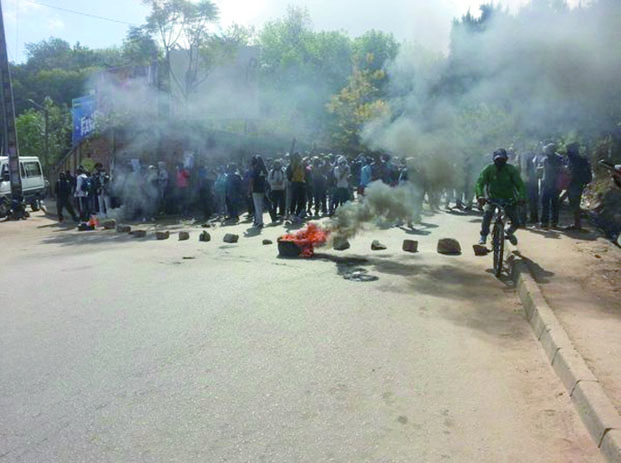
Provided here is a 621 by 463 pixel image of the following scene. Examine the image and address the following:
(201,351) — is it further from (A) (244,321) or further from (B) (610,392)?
(B) (610,392)

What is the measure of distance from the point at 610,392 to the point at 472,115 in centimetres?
1021

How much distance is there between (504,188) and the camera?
761 cm

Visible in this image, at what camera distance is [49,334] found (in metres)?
4.86

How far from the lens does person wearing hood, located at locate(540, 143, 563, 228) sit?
10.1 metres

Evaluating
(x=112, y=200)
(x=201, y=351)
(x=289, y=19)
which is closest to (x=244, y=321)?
(x=201, y=351)

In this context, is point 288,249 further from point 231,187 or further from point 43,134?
point 43,134

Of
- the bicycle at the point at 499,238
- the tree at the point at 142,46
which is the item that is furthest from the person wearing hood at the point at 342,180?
the tree at the point at 142,46

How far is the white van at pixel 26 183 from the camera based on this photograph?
60.5ft

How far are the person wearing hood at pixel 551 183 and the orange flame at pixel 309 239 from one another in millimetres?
4277

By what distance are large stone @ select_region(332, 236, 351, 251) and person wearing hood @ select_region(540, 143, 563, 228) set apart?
393cm

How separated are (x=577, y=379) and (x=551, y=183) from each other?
24.3 feet

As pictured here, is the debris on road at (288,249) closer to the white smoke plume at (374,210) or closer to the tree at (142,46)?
the white smoke plume at (374,210)

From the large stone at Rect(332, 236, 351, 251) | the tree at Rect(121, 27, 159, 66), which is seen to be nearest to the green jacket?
the large stone at Rect(332, 236, 351, 251)

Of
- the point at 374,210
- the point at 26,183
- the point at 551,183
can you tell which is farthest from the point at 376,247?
the point at 26,183
